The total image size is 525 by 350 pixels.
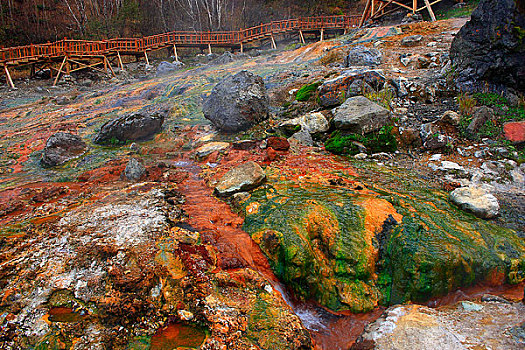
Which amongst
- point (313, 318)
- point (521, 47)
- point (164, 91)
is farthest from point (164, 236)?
point (164, 91)

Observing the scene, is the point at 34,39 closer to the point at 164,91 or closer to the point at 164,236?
the point at 164,91

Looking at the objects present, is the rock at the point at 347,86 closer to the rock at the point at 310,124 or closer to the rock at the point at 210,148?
the rock at the point at 310,124

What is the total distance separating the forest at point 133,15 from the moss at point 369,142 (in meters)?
25.4

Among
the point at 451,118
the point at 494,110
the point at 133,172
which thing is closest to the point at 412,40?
the point at 494,110

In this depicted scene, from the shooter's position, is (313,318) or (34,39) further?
(34,39)

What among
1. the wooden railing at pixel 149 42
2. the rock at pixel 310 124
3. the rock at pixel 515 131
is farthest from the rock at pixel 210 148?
the wooden railing at pixel 149 42

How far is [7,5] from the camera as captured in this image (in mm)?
21188

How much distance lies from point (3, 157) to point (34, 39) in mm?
20369

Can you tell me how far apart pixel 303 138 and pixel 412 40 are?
800cm

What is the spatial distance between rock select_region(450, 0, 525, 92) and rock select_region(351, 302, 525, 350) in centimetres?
585

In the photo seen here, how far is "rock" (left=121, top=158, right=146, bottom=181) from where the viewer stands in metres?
5.28

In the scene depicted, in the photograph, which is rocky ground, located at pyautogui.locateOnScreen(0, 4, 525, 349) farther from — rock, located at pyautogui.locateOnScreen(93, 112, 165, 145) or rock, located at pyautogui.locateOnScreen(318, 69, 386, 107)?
rock, located at pyautogui.locateOnScreen(93, 112, 165, 145)

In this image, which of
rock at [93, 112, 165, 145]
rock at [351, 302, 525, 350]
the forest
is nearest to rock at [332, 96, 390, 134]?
rock at [351, 302, 525, 350]

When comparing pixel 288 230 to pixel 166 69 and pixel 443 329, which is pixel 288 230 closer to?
pixel 443 329
